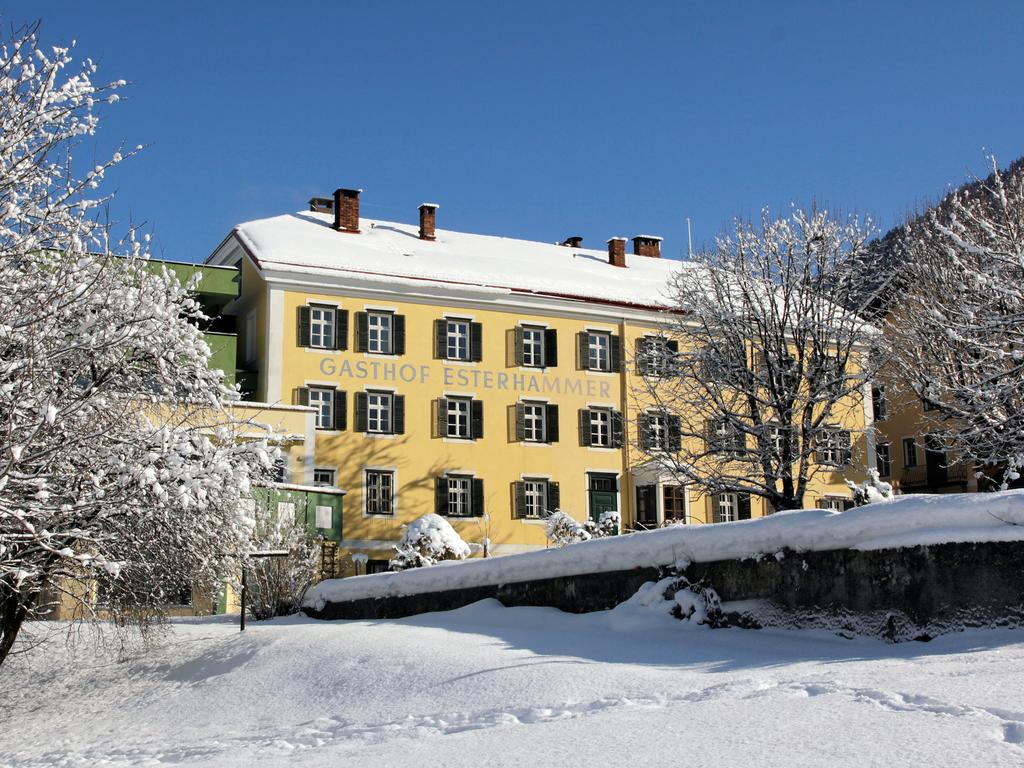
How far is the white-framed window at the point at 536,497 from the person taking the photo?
37.2m

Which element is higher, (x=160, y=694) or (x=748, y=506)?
(x=748, y=506)

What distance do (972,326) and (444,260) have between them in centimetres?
2451

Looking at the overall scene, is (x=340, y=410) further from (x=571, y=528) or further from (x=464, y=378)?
(x=571, y=528)

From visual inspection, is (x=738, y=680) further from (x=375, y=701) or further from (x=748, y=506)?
Result: (x=748, y=506)

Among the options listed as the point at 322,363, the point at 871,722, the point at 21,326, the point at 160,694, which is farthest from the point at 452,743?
the point at 322,363

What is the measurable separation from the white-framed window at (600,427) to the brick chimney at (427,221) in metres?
8.85

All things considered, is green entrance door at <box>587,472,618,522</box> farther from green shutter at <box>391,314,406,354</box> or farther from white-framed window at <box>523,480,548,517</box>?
green shutter at <box>391,314,406,354</box>

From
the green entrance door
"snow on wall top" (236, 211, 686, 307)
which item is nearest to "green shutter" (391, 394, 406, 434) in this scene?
"snow on wall top" (236, 211, 686, 307)

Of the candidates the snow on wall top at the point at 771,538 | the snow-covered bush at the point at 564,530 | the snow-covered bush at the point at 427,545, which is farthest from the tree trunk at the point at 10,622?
the snow-covered bush at the point at 564,530

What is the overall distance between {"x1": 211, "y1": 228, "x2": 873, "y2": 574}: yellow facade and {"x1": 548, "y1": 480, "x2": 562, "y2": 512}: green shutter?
225 mm

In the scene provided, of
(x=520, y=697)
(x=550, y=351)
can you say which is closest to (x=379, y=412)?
(x=550, y=351)

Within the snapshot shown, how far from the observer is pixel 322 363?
35438 millimetres

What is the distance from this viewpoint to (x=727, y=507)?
39.3 meters

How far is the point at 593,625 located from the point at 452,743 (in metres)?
5.87
